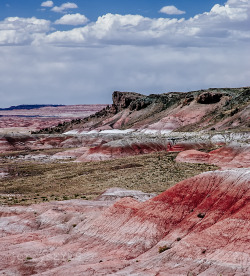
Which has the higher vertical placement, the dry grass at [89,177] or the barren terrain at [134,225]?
the barren terrain at [134,225]

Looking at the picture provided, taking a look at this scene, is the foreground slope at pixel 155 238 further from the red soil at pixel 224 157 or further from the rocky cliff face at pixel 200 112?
the rocky cliff face at pixel 200 112

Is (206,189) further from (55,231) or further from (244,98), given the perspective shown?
(244,98)

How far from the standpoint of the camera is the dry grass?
6894 centimetres

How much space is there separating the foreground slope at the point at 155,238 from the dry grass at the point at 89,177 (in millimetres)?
20913

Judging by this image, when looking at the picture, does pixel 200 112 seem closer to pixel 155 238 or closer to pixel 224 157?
pixel 224 157

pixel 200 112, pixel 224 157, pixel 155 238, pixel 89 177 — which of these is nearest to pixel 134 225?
pixel 155 238

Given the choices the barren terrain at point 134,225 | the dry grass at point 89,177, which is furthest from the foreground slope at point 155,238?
the dry grass at point 89,177

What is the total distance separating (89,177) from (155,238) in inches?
2083

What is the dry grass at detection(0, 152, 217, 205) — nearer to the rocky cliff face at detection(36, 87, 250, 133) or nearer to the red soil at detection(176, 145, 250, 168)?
the red soil at detection(176, 145, 250, 168)

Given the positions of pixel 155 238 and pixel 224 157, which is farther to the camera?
pixel 224 157

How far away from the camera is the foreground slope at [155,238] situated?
94.9 feet

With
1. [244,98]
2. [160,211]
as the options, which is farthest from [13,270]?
[244,98]

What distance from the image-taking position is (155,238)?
3488 cm

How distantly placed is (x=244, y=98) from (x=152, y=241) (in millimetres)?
128772
